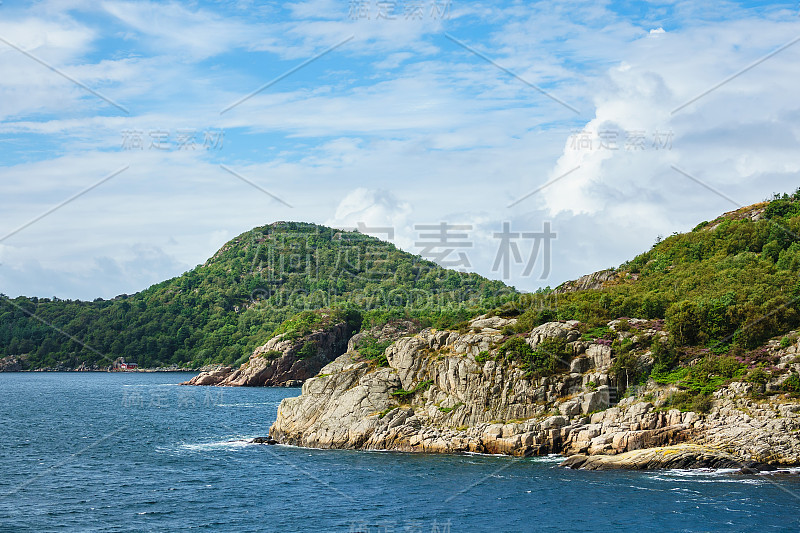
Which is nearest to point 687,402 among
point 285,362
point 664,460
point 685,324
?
point 664,460

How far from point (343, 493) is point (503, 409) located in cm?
1859

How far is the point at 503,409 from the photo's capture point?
207ft

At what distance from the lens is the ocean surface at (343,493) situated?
141ft

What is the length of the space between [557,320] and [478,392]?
1242 cm

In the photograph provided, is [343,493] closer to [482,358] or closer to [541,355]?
[482,358]

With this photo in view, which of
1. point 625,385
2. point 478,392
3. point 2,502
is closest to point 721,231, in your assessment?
point 625,385

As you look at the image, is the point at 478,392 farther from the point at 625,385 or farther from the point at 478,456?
the point at 625,385

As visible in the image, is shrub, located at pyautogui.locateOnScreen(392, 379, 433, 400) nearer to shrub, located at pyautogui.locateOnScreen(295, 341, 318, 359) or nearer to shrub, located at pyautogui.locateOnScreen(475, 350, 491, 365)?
shrub, located at pyautogui.locateOnScreen(475, 350, 491, 365)

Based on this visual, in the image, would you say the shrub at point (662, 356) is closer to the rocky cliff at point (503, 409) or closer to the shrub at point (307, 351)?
the rocky cliff at point (503, 409)

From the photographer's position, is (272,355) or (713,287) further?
(272,355)

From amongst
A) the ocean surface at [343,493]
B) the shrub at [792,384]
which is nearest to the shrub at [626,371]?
the ocean surface at [343,493]

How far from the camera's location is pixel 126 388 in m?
150

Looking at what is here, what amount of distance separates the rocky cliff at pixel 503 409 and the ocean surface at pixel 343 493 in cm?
243

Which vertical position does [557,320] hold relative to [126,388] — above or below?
above
